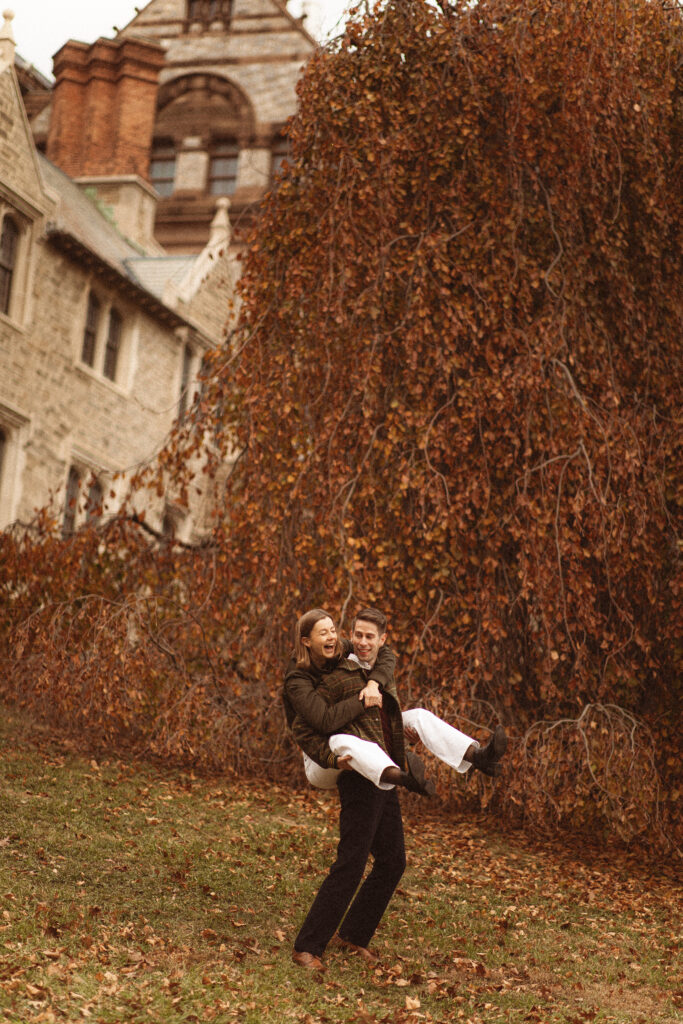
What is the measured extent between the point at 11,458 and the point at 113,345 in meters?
3.54

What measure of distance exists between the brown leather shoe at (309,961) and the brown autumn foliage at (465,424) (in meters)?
3.88

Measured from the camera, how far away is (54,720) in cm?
1210

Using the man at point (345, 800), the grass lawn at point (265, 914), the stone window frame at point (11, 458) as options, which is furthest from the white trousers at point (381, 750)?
the stone window frame at point (11, 458)

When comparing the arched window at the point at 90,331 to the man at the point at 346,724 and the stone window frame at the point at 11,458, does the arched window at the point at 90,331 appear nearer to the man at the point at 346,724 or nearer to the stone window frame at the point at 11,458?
the stone window frame at the point at 11,458

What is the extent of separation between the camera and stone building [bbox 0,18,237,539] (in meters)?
19.2

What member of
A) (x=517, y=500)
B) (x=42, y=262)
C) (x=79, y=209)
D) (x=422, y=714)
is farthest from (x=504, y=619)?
(x=79, y=209)

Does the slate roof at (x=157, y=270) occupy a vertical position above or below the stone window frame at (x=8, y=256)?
above

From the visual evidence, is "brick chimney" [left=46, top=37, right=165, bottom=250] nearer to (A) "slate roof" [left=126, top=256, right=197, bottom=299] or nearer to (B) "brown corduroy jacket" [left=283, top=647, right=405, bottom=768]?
(A) "slate roof" [left=126, top=256, right=197, bottom=299]

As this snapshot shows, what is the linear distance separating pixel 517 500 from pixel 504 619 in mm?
1139

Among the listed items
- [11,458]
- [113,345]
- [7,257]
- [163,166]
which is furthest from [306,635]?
[163,166]

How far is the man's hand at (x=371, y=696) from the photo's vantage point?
6082 millimetres

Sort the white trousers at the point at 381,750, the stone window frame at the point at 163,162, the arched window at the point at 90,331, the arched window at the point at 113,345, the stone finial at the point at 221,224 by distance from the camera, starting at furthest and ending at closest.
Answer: the stone window frame at the point at 163,162 → the stone finial at the point at 221,224 → the arched window at the point at 113,345 → the arched window at the point at 90,331 → the white trousers at the point at 381,750

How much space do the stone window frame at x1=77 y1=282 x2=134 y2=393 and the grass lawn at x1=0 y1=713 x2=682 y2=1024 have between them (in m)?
10.6

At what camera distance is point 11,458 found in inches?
753
